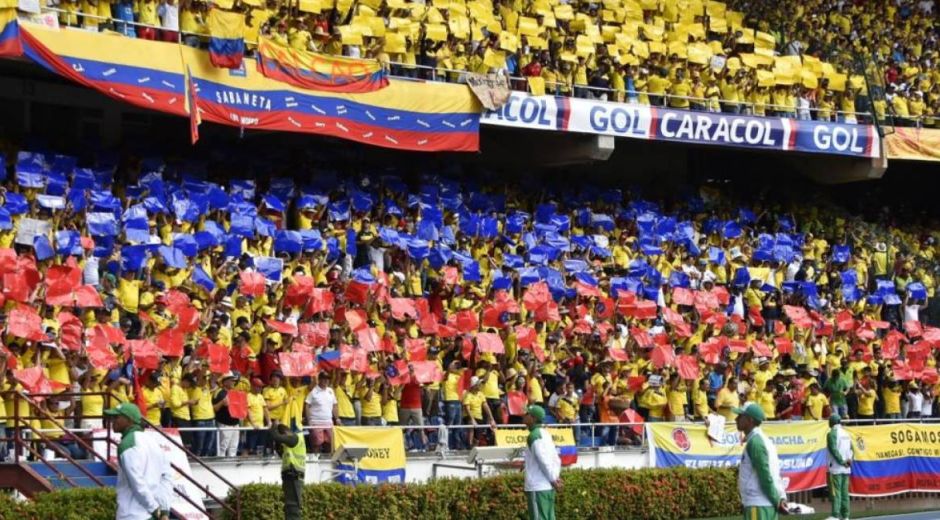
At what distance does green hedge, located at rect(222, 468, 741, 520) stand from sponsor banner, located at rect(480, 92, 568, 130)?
27.8 ft

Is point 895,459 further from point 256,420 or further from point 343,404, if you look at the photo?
point 256,420

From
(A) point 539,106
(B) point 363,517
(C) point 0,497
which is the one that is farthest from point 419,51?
(C) point 0,497

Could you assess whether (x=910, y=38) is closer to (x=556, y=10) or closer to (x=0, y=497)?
(x=556, y=10)

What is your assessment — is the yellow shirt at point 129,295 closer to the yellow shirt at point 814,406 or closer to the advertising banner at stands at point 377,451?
the advertising banner at stands at point 377,451

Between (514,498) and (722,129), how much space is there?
14257mm

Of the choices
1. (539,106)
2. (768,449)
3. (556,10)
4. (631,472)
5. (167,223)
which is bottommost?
(631,472)

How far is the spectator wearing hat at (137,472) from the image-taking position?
45.3ft

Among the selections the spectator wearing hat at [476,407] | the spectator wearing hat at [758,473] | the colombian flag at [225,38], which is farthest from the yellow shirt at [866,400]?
the spectator wearing hat at [758,473]

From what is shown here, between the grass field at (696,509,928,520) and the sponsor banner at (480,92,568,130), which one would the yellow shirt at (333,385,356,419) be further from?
A: the sponsor banner at (480,92,568,130)

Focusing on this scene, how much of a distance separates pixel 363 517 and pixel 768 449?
7.20m

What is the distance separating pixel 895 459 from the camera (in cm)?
2844

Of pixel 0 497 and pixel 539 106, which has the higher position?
pixel 539 106

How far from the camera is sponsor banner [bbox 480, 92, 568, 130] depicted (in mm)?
31094

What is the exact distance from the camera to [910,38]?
41344 millimetres
